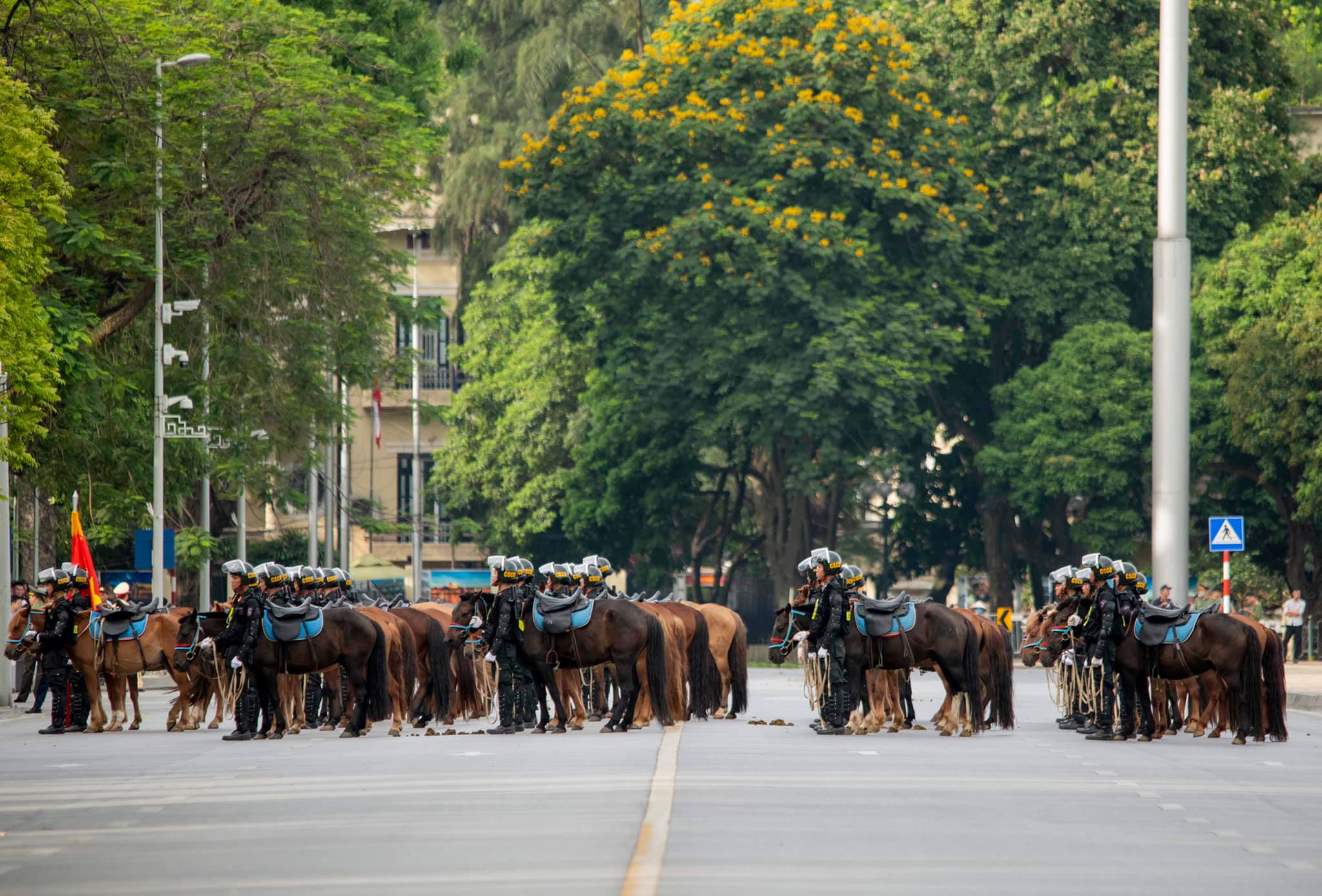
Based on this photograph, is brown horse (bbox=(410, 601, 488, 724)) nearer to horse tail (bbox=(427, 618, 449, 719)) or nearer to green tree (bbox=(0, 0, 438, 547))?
horse tail (bbox=(427, 618, 449, 719))

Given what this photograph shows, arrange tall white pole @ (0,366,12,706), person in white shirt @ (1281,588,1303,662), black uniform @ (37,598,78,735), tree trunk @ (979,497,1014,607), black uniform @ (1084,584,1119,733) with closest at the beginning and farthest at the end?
black uniform @ (1084,584,1119,733), black uniform @ (37,598,78,735), tall white pole @ (0,366,12,706), person in white shirt @ (1281,588,1303,662), tree trunk @ (979,497,1014,607)

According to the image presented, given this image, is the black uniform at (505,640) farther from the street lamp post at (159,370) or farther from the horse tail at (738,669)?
the street lamp post at (159,370)

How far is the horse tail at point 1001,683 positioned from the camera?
26203 mm

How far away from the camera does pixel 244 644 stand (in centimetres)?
2553

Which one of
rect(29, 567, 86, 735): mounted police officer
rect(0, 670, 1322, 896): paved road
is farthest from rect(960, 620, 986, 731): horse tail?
rect(29, 567, 86, 735): mounted police officer

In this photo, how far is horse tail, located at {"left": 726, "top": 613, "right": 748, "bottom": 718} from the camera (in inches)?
1143

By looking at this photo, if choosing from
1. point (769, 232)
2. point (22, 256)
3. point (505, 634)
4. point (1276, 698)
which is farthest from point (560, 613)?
point (769, 232)

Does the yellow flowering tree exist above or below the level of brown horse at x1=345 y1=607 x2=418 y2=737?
above

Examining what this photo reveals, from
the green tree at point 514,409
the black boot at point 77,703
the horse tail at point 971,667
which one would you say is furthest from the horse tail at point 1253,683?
the green tree at point 514,409

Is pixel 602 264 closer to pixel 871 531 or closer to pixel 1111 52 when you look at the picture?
pixel 1111 52

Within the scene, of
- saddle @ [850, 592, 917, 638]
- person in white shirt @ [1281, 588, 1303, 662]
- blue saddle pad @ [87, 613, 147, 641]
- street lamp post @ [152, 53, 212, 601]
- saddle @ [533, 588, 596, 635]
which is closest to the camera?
saddle @ [850, 592, 917, 638]

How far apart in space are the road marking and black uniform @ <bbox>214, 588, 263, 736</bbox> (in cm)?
623

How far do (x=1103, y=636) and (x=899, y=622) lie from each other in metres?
2.16

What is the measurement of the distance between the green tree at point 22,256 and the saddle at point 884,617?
35.9 feet
